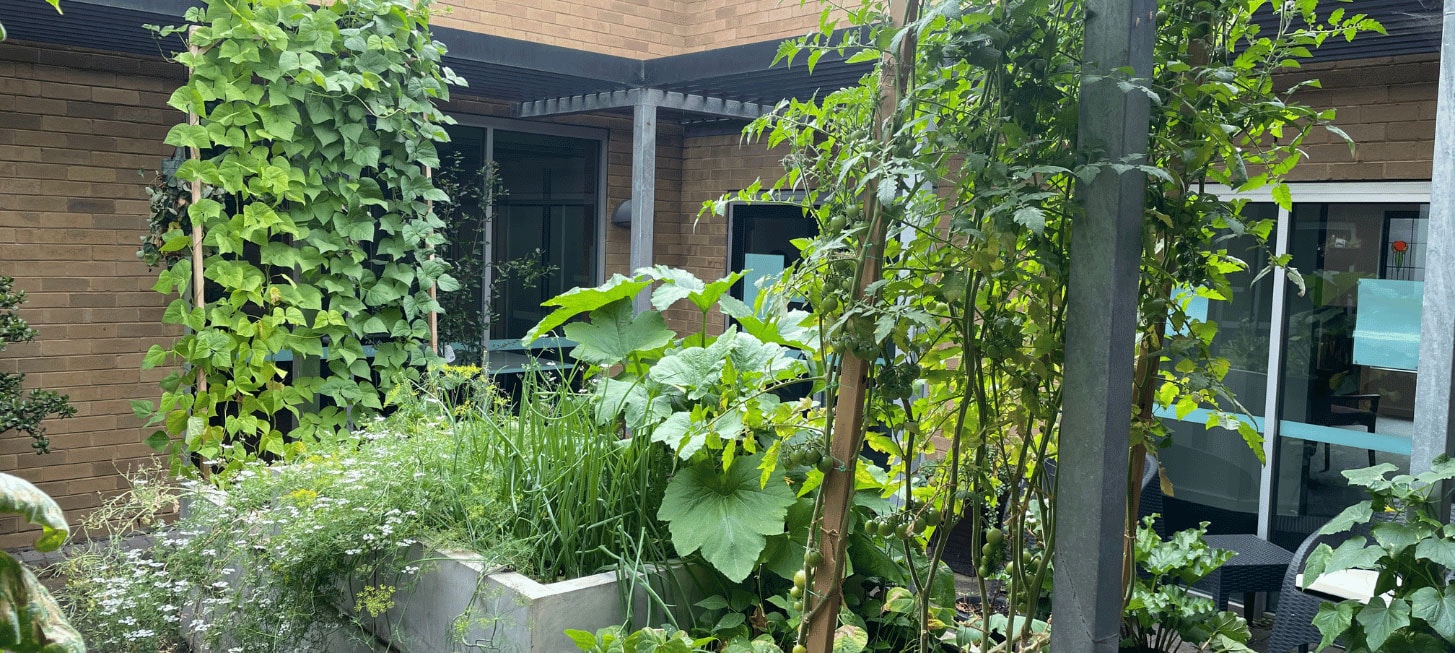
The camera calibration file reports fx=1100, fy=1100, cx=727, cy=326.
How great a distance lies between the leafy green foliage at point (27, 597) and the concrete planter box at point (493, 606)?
1.87m

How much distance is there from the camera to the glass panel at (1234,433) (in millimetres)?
5035

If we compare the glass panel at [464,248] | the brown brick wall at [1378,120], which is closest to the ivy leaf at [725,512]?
the glass panel at [464,248]

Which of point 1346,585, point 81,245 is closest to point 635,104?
point 81,245

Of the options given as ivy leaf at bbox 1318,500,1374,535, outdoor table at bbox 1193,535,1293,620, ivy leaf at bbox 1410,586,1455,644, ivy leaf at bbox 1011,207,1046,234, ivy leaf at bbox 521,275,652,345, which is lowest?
outdoor table at bbox 1193,535,1293,620

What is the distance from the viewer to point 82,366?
591 centimetres

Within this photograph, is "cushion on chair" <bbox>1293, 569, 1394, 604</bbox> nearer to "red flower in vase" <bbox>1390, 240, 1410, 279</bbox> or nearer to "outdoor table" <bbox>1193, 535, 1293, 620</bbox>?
"outdoor table" <bbox>1193, 535, 1293, 620</bbox>

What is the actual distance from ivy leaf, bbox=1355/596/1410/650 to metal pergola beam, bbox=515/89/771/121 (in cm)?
490

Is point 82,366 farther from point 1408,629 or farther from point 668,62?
point 1408,629

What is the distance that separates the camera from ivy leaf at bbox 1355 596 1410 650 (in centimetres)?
211

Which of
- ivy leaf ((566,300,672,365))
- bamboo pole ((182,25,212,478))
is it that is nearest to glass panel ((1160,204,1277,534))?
ivy leaf ((566,300,672,365))

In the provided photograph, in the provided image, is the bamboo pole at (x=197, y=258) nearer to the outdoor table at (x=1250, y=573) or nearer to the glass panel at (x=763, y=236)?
the outdoor table at (x=1250, y=573)

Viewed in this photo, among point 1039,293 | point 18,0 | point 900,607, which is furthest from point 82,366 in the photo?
point 1039,293

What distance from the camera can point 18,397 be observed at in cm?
523

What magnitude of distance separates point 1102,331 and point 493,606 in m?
1.68
